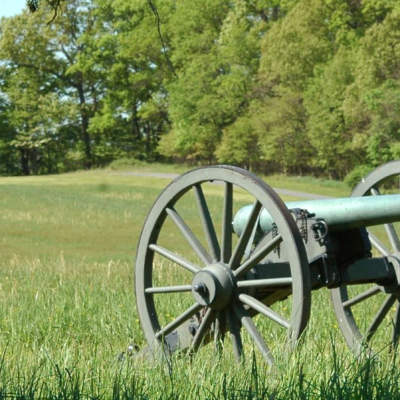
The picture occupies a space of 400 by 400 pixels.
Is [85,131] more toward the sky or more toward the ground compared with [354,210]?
more toward the sky

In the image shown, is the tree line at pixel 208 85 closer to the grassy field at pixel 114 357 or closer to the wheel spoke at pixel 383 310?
the grassy field at pixel 114 357

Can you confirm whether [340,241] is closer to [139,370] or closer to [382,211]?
[382,211]

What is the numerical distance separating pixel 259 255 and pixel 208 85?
147ft

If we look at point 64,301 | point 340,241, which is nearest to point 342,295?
point 340,241

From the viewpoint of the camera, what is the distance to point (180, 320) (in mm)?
4852

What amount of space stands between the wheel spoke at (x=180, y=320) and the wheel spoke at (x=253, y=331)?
28 cm

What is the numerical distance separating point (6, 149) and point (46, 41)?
28.5 feet

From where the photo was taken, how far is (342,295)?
5.80 m

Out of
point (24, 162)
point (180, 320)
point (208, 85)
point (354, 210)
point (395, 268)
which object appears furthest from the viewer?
point (24, 162)

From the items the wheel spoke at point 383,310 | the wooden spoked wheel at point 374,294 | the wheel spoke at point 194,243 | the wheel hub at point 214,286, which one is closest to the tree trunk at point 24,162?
the wooden spoked wheel at point 374,294

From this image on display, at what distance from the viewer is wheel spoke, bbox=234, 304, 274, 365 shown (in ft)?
13.9

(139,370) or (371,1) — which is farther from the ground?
(371,1)

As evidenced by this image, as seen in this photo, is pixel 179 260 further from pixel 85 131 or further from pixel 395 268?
pixel 85 131

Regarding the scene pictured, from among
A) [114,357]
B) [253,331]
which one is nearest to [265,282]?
[253,331]
